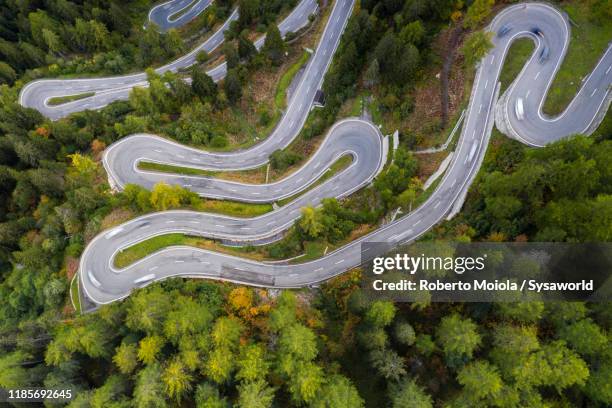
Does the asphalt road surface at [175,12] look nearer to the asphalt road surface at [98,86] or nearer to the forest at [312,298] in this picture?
the asphalt road surface at [98,86]

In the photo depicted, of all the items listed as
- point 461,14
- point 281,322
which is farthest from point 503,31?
point 281,322
